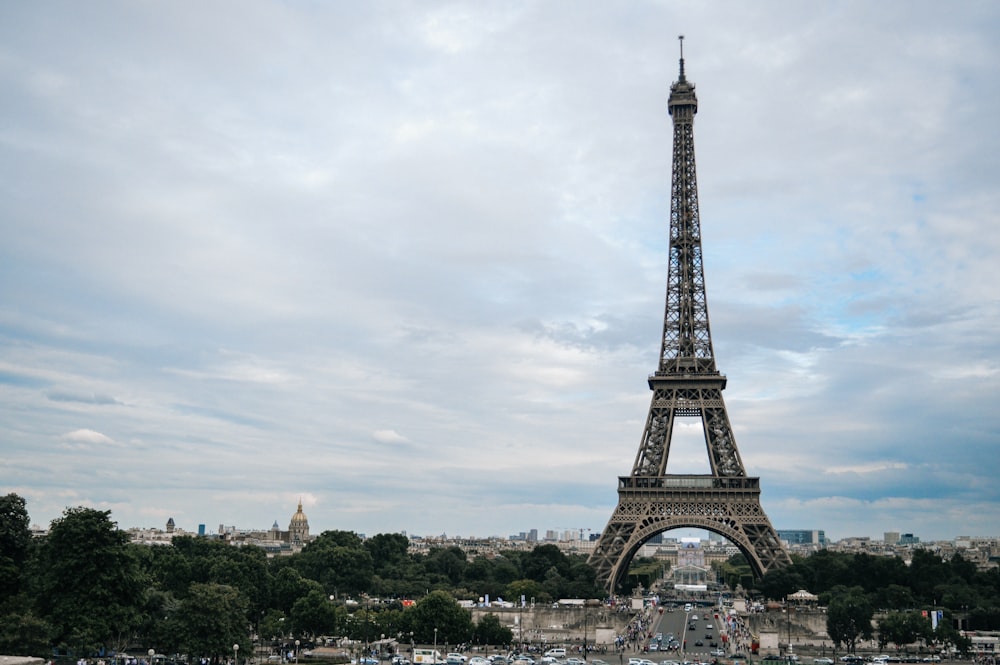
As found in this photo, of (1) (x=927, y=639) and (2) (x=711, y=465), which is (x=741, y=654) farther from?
(2) (x=711, y=465)

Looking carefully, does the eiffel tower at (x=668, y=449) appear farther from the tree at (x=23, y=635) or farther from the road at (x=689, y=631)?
the tree at (x=23, y=635)

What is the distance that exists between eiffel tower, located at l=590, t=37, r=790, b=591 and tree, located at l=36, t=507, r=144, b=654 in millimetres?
52069

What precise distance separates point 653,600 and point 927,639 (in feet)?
154

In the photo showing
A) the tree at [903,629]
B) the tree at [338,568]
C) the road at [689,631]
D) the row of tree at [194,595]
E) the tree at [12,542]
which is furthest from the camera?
the tree at [338,568]

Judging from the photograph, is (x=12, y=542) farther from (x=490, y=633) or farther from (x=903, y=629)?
(x=903, y=629)

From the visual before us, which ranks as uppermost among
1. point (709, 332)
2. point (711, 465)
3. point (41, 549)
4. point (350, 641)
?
point (709, 332)

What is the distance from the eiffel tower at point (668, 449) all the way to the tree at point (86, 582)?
5207 cm

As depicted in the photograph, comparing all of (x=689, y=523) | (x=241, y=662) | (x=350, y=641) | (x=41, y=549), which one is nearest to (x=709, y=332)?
(x=689, y=523)

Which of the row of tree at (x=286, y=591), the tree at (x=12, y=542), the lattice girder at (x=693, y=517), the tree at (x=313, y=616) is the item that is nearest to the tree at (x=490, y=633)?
the row of tree at (x=286, y=591)

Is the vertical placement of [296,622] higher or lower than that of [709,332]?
lower

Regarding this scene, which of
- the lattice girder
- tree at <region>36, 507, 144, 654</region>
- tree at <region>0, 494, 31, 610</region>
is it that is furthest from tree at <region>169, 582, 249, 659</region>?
the lattice girder

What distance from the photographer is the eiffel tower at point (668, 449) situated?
94125 mm

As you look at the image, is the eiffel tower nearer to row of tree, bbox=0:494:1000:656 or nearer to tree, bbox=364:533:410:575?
row of tree, bbox=0:494:1000:656

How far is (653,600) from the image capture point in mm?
116625
